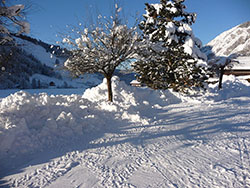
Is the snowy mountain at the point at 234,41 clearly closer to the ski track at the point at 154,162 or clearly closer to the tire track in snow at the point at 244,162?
the tire track in snow at the point at 244,162

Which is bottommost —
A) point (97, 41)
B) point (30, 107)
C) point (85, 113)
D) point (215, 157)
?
point (215, 157)

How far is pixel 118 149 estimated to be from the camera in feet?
11.5

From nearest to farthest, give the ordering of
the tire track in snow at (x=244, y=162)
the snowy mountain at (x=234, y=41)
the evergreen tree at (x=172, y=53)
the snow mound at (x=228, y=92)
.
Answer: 1. the tire track in snow at (x=244, y=162)
2. the snow mound at (x=228, y=92)
3. the evergreen tree at (x=172, y=53)
4. the snowy mountain at (x=234, y=41)

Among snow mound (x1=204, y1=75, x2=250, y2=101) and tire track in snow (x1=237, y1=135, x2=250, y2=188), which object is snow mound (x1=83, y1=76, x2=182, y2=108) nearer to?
snow mound (x1=204, y1=75, x2=250, y2=101)

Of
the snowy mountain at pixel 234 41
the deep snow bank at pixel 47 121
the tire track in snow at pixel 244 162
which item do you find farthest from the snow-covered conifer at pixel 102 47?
the snowy mountain at pixel 234 41

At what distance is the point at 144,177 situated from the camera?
2514 millimetres

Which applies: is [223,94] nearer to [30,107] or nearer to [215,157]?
[215,157]

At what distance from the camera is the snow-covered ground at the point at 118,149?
2463 mm

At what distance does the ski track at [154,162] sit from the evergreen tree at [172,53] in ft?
22.9

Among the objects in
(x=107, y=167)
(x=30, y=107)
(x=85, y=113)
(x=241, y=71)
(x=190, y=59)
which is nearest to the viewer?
(x=107, y=167)

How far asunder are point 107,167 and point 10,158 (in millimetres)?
2074

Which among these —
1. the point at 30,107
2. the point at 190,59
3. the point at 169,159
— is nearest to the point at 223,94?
the point at 190,59

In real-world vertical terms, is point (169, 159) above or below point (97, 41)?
below

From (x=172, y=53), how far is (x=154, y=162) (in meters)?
9.97
